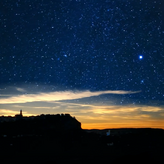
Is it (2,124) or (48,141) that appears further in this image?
(2,124)

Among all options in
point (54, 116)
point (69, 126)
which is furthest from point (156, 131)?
point (54, 116)

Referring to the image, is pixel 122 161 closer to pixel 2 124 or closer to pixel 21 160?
pixel 21 160

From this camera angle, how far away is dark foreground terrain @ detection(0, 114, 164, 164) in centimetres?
2719

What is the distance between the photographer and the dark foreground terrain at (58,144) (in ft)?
89.2

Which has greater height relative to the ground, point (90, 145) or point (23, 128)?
point (23, 128)

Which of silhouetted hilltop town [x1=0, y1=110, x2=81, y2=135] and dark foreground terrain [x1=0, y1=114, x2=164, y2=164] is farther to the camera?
silhouetted hilltop town [x1=0, y1=110, x2=81, y2=135]

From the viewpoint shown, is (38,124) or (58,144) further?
(38,124)

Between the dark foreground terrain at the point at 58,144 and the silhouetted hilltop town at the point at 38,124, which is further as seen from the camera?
the silhouetted hilltop town at the point at 38,124

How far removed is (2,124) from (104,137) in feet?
73.3

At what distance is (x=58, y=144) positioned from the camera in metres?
35.5

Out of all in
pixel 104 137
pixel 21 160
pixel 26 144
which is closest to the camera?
pixel 21 160

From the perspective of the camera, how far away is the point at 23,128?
1631 inches

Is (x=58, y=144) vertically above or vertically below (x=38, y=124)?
below

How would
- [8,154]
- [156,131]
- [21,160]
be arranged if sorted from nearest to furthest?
[21,160] → [8,154] → [156,131]
